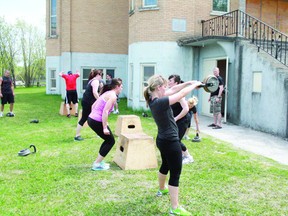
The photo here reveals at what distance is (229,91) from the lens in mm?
12922

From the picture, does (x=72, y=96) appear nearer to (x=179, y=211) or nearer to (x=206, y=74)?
(x=206, y=74)

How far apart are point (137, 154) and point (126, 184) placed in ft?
3.24

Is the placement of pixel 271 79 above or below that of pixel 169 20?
below

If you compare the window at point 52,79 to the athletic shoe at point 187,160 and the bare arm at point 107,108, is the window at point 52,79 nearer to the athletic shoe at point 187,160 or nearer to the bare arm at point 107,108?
the athletic shoe at point 187,160

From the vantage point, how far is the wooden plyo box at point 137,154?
21.6 feet

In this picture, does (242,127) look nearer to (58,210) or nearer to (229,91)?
(229,91)

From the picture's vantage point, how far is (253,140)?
9711 millimetres

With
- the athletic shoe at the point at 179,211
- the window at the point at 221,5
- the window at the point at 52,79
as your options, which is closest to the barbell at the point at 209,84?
the athletic shoe at the point at 179,211

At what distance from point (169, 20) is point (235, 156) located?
897 centimetres

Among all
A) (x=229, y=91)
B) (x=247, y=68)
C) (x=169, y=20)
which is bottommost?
(x=229, y=91)

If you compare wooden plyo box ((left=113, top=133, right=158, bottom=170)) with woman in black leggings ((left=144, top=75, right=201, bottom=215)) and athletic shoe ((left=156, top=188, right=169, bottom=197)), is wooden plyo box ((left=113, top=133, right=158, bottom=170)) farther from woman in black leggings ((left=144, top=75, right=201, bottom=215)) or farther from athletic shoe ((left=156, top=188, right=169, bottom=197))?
woman in black leggings ((left=144, top=75, right=201, bottom=215))

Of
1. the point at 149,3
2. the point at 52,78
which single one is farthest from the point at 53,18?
the point at 149,3

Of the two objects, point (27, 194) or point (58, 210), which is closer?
point (58, 210)

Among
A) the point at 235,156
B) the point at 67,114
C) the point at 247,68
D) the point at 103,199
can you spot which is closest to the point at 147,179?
the point at 103,199
